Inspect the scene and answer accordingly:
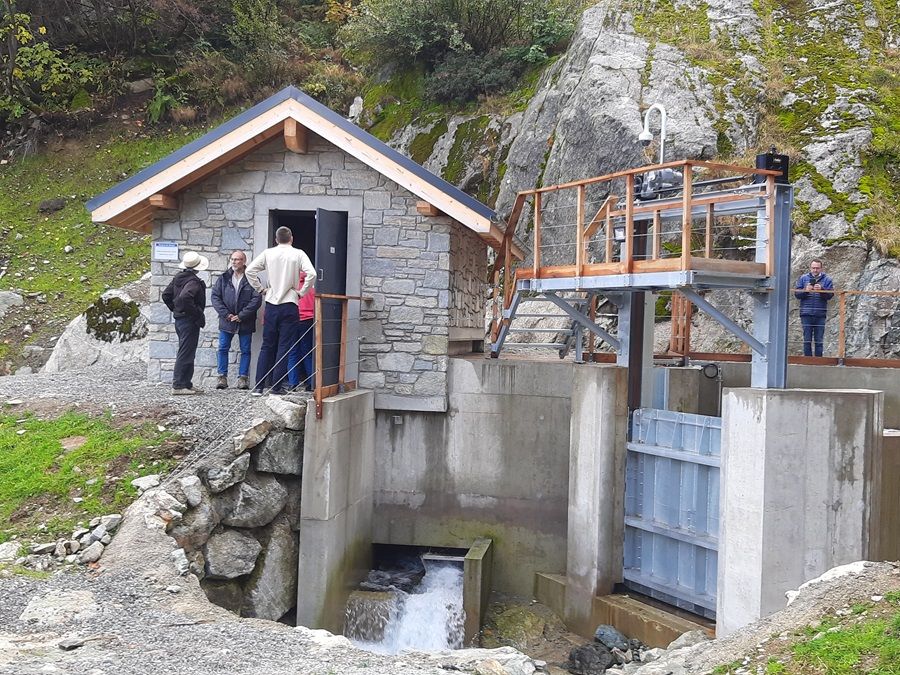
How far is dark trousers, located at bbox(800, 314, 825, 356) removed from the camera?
A: 12012 millimetres

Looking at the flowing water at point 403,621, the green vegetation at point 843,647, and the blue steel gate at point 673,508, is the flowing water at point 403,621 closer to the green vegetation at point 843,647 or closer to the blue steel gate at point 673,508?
the blue steel gate at point 673,508

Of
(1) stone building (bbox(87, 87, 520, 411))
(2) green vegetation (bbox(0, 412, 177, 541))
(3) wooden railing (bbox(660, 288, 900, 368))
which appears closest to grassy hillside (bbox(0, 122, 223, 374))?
(1) stone building (bbox(87, 87, 520, 411))

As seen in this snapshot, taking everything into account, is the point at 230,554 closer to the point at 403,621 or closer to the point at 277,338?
the point at 403,621

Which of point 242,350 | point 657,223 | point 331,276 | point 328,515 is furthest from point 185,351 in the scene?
point 657,223

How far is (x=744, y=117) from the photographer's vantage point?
50.8 feet

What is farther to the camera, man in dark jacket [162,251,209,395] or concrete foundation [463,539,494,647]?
man in dark jacket [162,251,209,395]

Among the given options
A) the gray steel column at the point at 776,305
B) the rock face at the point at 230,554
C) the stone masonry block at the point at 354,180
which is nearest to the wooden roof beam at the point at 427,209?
the stone masonry block at the point at 354,180

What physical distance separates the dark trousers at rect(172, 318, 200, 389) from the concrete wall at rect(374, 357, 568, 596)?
2521 millimetres

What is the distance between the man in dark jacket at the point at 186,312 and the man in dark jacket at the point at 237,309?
29 centimetres

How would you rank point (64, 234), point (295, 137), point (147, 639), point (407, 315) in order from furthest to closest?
point (64, 234)
point (407, 315)
point (295, 137)
point (147, 639)

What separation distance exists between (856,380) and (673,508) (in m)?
3.37

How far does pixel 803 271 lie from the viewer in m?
13.3

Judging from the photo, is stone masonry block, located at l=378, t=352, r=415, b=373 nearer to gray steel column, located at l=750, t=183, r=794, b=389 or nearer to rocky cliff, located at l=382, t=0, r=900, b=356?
gray steel column, located at l=750, t=183, r=794, b=389

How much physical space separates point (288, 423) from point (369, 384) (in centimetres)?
208
